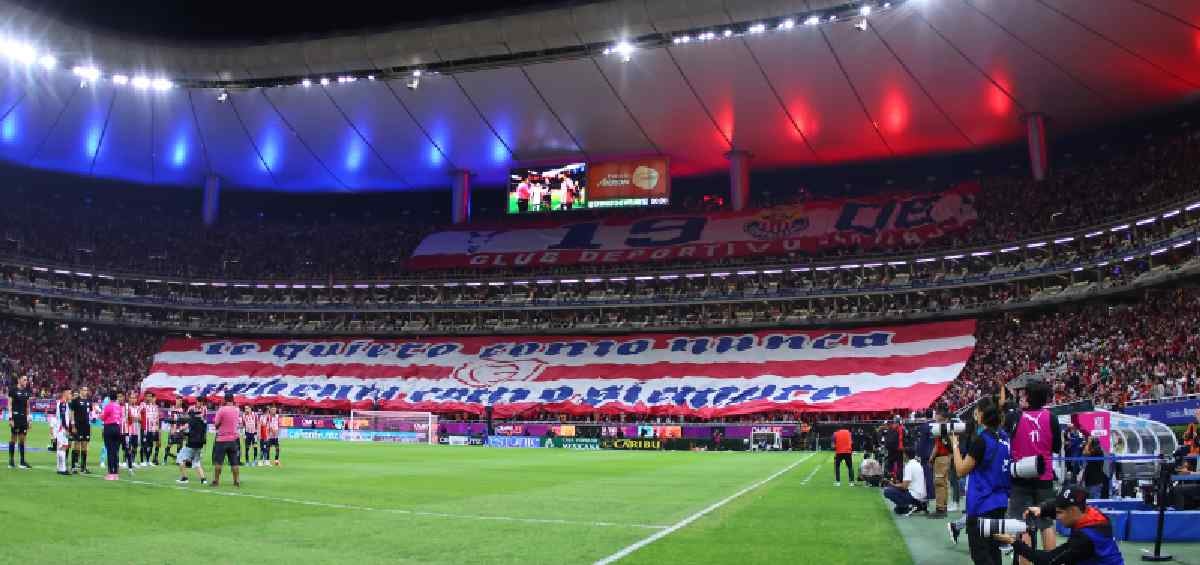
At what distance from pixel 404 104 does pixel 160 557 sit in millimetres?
54024

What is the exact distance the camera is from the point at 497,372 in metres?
64.4

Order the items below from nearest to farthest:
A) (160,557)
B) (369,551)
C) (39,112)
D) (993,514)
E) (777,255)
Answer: (993,514) → (160,557) → (369,551) → (39,112) → (777,255)

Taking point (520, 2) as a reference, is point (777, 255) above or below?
below

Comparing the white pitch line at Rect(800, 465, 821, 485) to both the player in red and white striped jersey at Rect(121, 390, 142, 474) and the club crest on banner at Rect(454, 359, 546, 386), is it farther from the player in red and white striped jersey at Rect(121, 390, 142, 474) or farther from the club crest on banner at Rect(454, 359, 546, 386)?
the club crest on banner at Rect(454, 359, 546, 386)

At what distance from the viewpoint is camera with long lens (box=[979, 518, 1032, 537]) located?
8.25 metres

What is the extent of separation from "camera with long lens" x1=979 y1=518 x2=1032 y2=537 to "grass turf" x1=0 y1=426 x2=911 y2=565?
2.41 m

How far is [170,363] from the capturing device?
227 feet

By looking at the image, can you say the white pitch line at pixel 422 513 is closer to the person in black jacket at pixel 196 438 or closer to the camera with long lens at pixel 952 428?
the person in black jacket at pixel 196 438

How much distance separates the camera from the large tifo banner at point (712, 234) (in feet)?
211

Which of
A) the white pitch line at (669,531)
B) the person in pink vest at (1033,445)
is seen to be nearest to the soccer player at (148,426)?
the white pitch line at (669,531)

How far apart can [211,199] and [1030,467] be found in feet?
260

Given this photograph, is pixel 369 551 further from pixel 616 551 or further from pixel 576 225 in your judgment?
pixel 576 225

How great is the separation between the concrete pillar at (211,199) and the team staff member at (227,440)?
64177 mm

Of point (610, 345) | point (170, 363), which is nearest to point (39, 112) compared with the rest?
point (170, 363)
